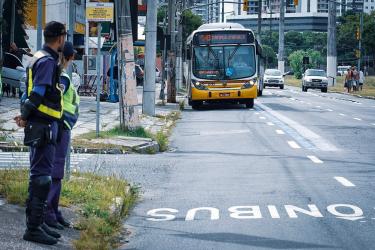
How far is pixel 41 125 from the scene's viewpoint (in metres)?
7.39

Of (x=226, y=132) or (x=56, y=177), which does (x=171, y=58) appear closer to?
(x=226, y=132)

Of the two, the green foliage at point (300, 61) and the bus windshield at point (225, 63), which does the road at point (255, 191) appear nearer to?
the bus windshield at point (225, 63)

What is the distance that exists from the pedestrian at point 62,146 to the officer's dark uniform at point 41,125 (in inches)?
24.9

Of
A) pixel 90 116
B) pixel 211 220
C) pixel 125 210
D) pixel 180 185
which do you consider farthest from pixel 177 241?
pixel 90 116

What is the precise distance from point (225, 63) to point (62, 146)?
26746 millimetres

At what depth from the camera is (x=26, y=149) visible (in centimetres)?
1647

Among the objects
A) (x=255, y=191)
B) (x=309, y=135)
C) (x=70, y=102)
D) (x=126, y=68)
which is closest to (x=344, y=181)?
(x=255, y=191)

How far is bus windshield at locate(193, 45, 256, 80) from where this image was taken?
3484 cm

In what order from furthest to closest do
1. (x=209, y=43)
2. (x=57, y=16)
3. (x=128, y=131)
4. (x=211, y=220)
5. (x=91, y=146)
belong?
(x=57, y=16) → (x=209, y=43) → (x=128, y=131) → (x=91, y=146) → (x=211, y=220)

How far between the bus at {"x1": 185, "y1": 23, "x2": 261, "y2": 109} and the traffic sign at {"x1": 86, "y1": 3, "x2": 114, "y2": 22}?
16665 millimetres

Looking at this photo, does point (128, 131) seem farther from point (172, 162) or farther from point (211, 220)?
point (211, 220)

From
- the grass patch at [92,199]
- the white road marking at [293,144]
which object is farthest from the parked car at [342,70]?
the grass patch at [92,199]

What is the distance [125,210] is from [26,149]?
674 cm

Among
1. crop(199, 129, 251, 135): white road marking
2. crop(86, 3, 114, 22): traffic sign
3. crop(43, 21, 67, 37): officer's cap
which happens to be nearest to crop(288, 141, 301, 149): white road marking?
crop(199, 129, 251, 135): white road marking
